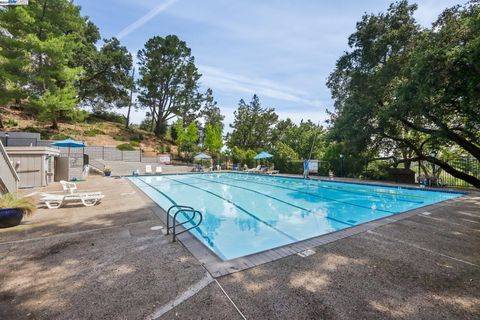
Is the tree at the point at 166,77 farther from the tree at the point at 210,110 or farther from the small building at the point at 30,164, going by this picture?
the small building at the point at 30,164

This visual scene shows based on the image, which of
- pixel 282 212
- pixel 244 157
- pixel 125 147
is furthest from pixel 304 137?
pixel 125 147

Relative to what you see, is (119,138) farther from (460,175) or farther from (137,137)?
(460,175)

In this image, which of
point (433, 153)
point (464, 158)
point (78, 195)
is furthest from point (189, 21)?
point (464, 158)

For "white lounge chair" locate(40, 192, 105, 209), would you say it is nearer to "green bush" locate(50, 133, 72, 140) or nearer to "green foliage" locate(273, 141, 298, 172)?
"green foliage" locate(273, 141, 298, 172)

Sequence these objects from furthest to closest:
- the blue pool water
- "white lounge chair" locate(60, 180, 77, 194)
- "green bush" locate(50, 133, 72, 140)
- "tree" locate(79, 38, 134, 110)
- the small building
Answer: "tree" locate(79, 38, 134, 110) → "green bush" locate(50, 133, 72, 140) → the small building → "white lounge chair" locate(60, 180, 77, 194) → the blue pool water

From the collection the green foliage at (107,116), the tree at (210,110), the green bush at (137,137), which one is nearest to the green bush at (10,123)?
the green bush at (137,137)

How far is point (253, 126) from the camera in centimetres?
3328

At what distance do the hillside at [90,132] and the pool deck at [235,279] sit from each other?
25770 mm

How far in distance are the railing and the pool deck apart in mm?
3441

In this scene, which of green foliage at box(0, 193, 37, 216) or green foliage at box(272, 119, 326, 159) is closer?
green foliage at box(0, 193, 37, 216)

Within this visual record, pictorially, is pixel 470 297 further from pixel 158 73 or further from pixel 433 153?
pixel 158 73

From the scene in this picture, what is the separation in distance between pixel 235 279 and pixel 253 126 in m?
31.5

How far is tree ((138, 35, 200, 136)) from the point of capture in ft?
111

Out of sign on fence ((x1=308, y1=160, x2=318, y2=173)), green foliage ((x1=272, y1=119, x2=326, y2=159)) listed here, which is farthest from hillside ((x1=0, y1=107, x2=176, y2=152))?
sign on fence ((x1=308, y1=160, x2=318, y2=173))
